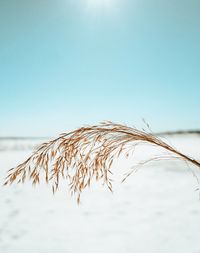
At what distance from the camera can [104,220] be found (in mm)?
6711

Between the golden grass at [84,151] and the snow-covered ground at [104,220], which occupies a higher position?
the golden grass at [84,151]

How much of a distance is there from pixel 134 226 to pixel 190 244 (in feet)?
4.19

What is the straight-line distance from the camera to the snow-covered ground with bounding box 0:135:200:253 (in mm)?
5523

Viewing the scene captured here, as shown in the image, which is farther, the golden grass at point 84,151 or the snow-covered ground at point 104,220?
the snow-covered ground at point 104,220

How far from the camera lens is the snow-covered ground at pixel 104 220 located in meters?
5.52

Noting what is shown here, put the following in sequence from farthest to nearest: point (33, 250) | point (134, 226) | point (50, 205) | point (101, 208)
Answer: point (50, 205), point (101, 208), point (134, 226), point (33, 250)

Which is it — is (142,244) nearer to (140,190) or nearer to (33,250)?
(33,250)

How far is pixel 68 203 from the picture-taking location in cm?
810

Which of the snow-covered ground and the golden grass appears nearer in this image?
the golden grass

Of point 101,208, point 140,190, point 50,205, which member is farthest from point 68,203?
point 140,190

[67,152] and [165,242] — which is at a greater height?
[67,152]

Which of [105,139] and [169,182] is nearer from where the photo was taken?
[105,139]

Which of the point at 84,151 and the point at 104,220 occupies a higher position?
the point at 84,151

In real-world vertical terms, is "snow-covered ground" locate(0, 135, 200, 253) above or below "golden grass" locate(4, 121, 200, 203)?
below
